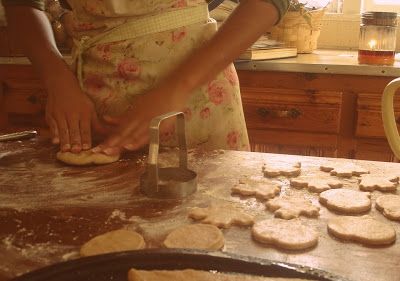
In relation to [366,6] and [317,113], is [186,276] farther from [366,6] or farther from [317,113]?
[366,6]

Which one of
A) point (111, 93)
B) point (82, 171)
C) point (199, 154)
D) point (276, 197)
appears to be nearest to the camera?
point (276, 197)

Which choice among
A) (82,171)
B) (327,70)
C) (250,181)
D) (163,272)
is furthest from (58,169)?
(327,70)

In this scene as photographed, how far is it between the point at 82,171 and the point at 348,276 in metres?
0.65

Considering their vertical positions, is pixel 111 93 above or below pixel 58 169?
above

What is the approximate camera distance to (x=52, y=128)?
1.33m

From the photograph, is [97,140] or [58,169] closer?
[58,169]

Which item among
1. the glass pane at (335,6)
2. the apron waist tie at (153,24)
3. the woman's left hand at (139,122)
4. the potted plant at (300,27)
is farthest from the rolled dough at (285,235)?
the glass pane at (335,6)

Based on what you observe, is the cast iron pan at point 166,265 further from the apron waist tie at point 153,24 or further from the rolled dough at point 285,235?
the apron waist tie at point 153,24

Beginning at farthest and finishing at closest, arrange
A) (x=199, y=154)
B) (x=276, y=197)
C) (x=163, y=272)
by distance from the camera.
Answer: (x=199, y=154) → (x=276, y=197) → (x=163, y=272)

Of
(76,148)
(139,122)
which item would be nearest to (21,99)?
(76,148)

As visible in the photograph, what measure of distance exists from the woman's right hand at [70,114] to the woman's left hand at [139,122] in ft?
0.27

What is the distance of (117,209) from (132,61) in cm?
55

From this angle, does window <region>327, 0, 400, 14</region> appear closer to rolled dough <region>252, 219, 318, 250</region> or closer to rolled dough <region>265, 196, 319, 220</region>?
rolled dough <region>265, 196, 319, 220</region>

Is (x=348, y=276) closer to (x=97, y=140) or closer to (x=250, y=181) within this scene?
(x=250, y=181)
